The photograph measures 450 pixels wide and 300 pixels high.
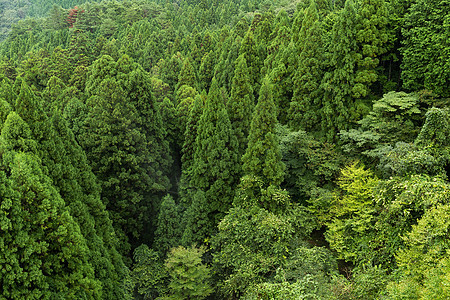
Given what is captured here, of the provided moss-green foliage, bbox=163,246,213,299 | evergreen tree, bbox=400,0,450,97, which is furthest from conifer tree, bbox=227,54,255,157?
evergreen tree, bbox=400,0,450,97

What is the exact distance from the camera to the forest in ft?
33.4

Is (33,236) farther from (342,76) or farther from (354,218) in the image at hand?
(342,76)

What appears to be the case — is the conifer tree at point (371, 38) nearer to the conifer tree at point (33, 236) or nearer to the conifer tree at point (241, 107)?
the conifer tree at point (241, 107)

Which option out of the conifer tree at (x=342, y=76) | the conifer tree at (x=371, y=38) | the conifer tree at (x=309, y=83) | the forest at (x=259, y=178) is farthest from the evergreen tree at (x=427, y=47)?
the conifer tree at (x=309, y=83)

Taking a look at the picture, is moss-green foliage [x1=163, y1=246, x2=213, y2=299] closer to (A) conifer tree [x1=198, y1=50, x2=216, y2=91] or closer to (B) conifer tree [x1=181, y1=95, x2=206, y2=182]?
(B) conifer tree [x1=181, y1=95, x2=206, y2=182]

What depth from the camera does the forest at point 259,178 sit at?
10.2 metres

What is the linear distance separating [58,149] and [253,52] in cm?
2125

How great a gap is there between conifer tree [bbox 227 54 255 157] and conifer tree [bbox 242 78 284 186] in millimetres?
3787

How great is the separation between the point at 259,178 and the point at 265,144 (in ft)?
6.00

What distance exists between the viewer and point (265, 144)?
17125 millimetres

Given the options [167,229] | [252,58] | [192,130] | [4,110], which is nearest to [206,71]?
[252,58]

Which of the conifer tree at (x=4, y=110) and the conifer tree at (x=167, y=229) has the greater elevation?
the conifer tree at (x=4, y=110)

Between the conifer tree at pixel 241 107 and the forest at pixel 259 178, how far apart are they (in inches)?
4.2

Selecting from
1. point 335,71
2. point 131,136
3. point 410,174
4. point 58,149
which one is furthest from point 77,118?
point 410,174
